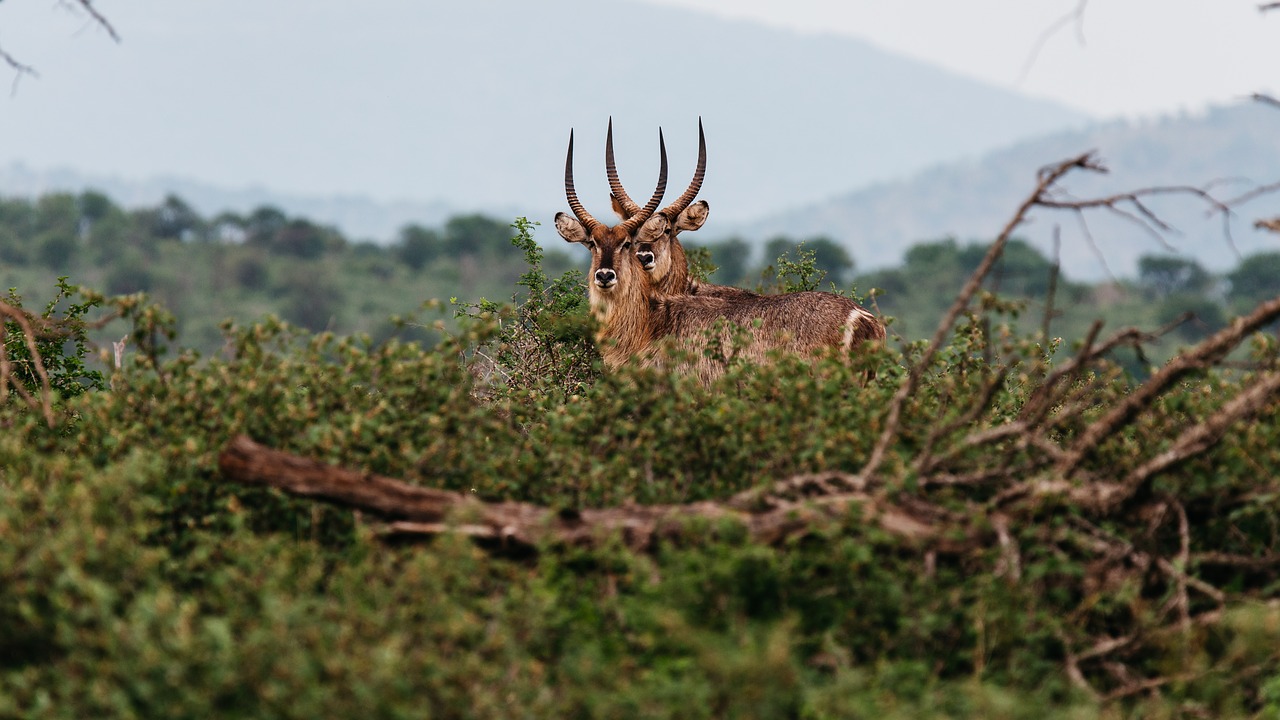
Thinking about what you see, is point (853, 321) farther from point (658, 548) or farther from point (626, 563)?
point (626, 563)

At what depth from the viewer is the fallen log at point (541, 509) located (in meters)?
5.52

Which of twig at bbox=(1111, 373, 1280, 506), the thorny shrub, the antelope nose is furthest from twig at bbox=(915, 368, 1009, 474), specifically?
the antelope nose

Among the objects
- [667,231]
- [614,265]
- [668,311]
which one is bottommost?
[668,311]

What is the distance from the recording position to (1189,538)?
5.85 meters

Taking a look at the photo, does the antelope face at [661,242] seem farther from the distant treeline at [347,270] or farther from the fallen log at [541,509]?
the distant treeline at [347,270]

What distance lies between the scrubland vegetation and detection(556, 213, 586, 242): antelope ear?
3.21 meters

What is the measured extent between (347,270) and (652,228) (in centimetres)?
6450

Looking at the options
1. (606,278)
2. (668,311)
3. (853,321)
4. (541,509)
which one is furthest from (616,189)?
(541,509)

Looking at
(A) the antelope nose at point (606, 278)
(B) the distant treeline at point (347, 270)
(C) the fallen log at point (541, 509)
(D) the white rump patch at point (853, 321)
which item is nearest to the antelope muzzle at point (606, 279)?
(A) the antelope nose at point (606, 278)

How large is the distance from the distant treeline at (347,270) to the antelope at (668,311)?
46.5 m

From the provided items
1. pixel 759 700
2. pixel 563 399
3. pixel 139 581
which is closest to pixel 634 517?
pixel 759 700

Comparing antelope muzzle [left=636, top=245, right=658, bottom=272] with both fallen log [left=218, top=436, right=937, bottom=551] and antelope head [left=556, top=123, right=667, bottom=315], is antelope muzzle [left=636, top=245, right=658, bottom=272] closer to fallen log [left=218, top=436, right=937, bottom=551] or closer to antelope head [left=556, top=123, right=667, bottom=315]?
antelope head [left=556, top=123, right=667, bottom=315]

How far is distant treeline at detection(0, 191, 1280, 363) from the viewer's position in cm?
6384

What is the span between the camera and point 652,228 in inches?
389
